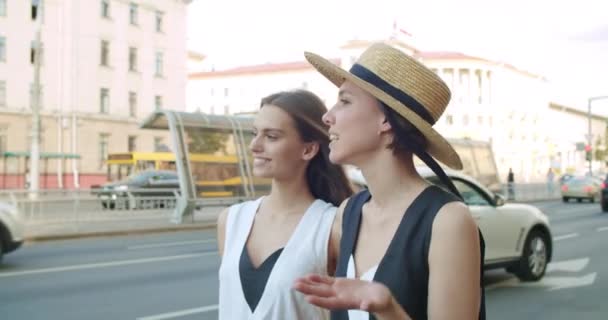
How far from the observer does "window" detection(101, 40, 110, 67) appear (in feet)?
158

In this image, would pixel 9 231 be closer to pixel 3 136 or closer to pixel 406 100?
pixel 406 100

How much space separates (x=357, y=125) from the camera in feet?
6.27

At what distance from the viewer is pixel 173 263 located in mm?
11352

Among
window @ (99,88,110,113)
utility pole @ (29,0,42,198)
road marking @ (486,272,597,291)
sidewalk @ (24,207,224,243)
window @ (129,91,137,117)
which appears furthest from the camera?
window @ (129,91,137,117)

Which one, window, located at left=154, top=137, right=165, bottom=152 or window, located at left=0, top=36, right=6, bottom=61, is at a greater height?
window, located at left=0, top=36, right=6, bottom=61

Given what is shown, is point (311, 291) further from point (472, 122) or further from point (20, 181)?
point (472, 122)

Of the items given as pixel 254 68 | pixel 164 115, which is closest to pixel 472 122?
pixel 254 68

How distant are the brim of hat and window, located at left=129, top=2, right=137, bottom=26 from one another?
50.7 meters

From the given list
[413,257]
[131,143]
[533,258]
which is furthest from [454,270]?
[131,143]

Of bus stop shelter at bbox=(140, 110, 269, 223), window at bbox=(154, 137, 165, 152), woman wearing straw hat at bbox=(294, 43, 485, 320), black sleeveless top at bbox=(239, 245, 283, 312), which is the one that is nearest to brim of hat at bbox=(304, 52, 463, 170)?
woman wearing straw hat at bbox=(294, 43, 485, 320)

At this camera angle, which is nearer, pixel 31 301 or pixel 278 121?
pixel 278 121

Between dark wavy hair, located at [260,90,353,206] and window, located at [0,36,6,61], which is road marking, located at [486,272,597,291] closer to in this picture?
dark wavy hair, located at [260,90,353,206]

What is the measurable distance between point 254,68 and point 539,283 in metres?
90.2

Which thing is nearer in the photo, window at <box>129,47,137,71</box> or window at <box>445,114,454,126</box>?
window at <box>129,47,137,71</box>
